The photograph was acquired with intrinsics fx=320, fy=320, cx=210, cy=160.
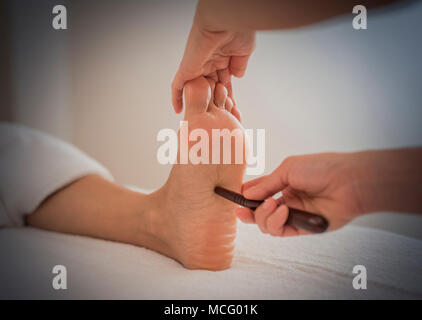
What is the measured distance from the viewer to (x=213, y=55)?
0.67m

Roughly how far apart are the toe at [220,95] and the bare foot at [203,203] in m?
0.02

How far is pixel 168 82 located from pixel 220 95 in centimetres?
87

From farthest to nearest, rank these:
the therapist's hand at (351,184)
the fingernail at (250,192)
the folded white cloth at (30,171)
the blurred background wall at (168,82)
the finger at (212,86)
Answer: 1. the blurred background wall at (168,82)
2. the folded white cloth at (30,171)
3. the finger at (212,86)
4. the fingernail at (250,192)
5. the therapist's hand at (351,184)

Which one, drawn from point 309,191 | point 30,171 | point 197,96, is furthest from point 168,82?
point 309,191

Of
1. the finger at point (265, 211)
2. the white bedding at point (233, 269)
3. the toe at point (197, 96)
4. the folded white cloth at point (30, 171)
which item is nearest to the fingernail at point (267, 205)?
the finger at point (265, 211)

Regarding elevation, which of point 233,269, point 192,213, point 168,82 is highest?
point 168,82

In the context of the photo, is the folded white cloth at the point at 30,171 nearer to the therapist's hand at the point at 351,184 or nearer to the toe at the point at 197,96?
the toe at the point at 197,96

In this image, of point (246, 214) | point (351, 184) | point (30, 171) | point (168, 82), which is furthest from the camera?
point (168, 82)

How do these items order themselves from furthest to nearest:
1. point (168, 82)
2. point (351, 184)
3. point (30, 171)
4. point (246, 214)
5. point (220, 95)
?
1. point (168, 82)
2. point (30, 171)
3. point (220, 95)
4. point (246, 214)
5. point (351, 184)

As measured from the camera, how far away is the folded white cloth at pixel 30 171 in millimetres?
870

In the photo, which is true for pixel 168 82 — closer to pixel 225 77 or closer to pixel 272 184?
pixel 225 77

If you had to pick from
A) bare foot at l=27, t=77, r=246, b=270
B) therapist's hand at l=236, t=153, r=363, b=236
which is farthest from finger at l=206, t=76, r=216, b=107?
therapist's hand at l=236, t=153, r=363, b=236

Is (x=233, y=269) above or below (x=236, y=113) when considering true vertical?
below
